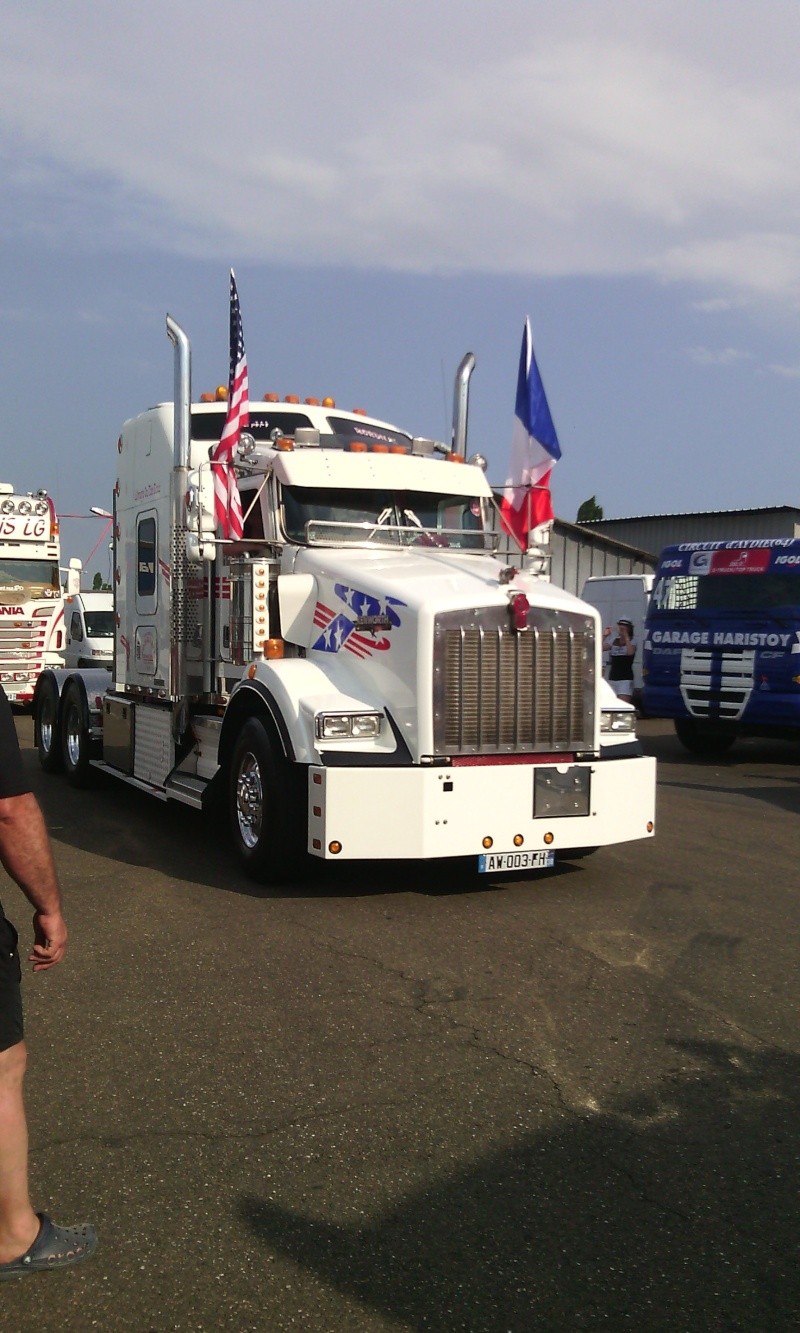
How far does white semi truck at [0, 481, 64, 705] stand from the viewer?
22.0 meters

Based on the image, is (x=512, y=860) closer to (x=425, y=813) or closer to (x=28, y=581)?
(x=425, y=813)

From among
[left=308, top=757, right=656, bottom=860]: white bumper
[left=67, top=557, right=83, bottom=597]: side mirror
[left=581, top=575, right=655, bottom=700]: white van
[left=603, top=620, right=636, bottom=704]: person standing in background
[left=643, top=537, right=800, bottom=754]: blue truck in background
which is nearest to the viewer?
[left=308, top=757, right=656, bottom=860]: white bumper

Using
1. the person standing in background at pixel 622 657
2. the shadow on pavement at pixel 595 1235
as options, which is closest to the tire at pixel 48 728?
the shadow on pavement at pixel 595 1235

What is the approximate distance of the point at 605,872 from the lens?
8406 millimetres

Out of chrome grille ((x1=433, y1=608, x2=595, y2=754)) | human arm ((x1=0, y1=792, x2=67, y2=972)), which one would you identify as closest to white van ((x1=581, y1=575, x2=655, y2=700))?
chrome grille ((x1=433, y1=608, x2=595, y2=754))

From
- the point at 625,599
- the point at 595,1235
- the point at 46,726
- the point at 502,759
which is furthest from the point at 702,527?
the point at 595,1235

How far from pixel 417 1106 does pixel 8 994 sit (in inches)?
70.4

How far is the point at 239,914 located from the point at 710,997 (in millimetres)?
2706

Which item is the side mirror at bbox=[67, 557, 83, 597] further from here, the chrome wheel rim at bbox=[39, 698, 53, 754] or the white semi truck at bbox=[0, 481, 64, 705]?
the chrome wheel rim at bbox=[39, 698, 53, 754]

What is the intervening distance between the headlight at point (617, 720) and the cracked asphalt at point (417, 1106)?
1.00m

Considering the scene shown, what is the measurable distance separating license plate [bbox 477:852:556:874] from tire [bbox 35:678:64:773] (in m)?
7.09

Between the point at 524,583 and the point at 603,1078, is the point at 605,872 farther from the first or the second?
the point at 603,1078

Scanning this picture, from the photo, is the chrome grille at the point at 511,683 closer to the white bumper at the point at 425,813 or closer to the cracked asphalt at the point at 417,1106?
the white bumper at the point at 425,813

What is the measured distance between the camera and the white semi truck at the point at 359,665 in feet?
23.8
